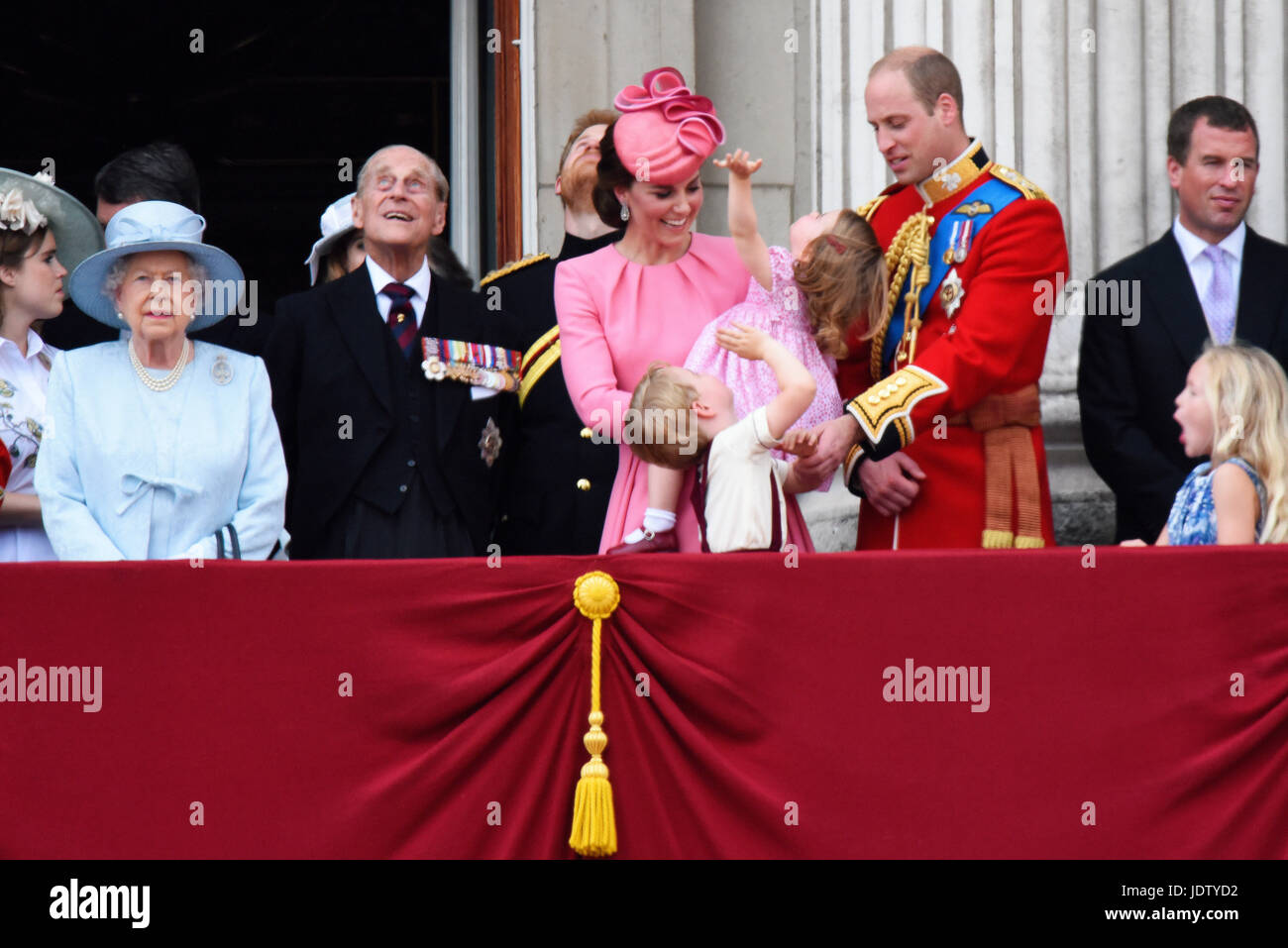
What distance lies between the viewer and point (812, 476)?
509 cm

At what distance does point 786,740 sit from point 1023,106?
285 cm

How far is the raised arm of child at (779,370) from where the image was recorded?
4.82 m

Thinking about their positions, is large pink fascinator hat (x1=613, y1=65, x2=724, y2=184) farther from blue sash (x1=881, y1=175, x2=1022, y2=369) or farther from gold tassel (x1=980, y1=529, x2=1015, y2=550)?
gold tassel (x1=980, y1=529, x2=1015, y2=550)

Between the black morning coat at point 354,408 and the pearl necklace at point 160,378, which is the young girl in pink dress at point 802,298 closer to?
the black morning coat at point 354,408

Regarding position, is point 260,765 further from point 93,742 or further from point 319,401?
point 319,401

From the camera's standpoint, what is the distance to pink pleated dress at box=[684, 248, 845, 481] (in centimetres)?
512

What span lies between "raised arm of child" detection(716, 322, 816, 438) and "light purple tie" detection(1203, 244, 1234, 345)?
1418 mm

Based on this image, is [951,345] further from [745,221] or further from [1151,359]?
[1151,359]

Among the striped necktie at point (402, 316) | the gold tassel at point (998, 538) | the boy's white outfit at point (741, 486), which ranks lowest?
the gold tassel at point (998, 538)

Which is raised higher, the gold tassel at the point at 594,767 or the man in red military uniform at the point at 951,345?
the man in red military uniform at the point at 951,345

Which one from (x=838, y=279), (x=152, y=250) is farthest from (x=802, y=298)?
(x=152, y=250)
